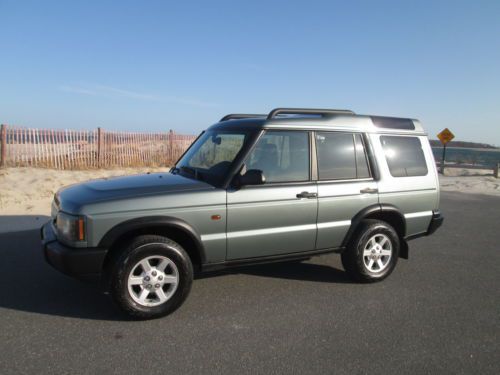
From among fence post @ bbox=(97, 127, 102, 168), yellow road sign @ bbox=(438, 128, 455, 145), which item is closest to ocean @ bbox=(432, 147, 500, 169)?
yellow road sign @ bbox=(438, 128, 455, 145)

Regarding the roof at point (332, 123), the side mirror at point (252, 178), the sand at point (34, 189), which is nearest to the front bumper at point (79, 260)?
the side mirror at point (252, 178)

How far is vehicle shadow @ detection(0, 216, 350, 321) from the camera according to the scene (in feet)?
12.4

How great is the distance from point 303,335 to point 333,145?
7.01 feet

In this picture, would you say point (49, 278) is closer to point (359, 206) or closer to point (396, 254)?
point (359, 206)

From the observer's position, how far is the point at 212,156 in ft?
14.9

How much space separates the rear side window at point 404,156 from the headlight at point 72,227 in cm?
350

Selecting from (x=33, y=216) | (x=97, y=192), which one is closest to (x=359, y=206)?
(x=97, y=192)

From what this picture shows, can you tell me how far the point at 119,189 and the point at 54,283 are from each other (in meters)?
1.55

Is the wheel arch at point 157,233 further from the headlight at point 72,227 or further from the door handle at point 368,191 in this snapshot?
the door handle at point 368,191

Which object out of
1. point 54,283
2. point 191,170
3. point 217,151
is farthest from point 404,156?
point 54,283

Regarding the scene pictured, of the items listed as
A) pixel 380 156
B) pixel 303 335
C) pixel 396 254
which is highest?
pixel 380 156

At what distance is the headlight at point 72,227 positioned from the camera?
11.2 feet

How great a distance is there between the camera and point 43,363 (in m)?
2.90

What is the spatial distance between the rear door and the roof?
109mm
